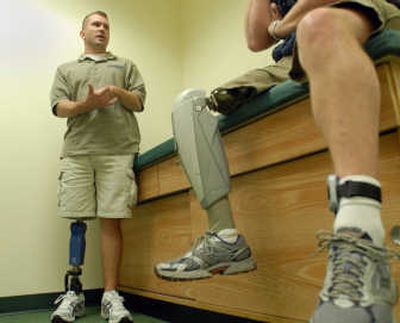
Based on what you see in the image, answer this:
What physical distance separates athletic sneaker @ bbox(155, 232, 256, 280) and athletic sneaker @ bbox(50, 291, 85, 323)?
38.8 inches

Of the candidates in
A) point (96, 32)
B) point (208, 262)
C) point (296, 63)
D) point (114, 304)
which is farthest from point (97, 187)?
point (296, 63)

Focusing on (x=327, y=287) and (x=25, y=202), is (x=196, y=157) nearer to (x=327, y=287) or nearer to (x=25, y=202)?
(x=327, y=287)

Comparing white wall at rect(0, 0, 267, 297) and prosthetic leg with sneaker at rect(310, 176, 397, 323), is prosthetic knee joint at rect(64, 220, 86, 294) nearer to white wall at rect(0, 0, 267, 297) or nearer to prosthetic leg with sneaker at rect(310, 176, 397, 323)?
white wall at rect(0, 0, 267, 297)

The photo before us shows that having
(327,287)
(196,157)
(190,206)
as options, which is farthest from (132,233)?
(327,287)

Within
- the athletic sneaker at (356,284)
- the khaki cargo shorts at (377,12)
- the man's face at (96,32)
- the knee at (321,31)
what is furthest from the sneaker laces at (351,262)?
the man's face at (96,32)

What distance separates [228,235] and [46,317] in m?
1.34

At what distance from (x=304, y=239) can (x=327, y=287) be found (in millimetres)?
445

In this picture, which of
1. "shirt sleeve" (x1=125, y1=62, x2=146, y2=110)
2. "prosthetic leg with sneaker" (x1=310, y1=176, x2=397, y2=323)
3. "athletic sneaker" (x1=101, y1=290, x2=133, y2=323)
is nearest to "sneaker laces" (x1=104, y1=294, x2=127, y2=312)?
"athletic sneaker" (x1=101, y1=290, x2=133, y2=323)

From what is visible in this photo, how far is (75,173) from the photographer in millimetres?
1995

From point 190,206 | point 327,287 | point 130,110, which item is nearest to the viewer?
point 327,287

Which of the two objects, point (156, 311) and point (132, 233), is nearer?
point (156, 311)

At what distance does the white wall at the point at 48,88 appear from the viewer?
232 centimetres

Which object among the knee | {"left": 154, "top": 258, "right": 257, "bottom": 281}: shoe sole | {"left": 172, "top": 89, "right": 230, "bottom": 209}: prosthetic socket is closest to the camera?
the knee

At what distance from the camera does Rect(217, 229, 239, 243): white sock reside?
1.03 m
